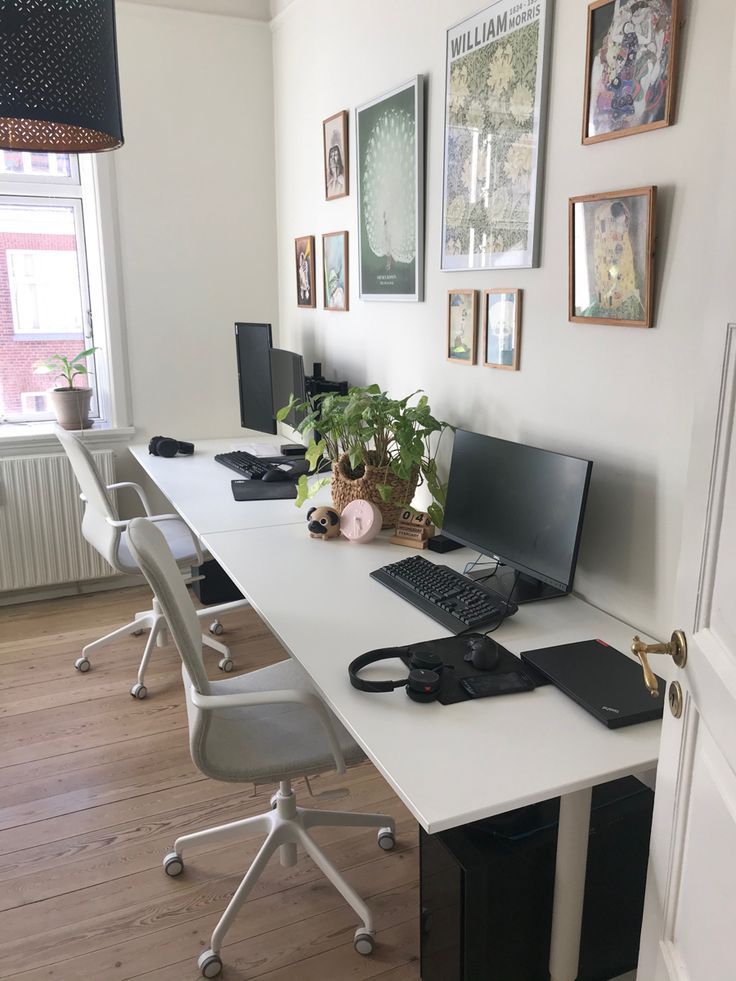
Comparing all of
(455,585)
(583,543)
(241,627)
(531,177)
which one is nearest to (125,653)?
(241,627)

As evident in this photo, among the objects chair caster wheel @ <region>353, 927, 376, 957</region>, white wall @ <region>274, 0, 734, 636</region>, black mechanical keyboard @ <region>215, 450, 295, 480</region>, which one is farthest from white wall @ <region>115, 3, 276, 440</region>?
chair caster wheel @ <region>353, 927, 376, 957</region>

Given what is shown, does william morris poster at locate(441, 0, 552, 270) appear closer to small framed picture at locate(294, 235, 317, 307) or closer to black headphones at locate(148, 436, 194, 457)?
small framed picture at locate(294, 235, 317, 307)

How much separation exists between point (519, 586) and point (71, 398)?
2.61 metres

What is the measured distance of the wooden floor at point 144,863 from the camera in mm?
1851

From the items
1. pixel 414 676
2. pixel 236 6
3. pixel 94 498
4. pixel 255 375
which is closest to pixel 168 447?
pixel 255 375

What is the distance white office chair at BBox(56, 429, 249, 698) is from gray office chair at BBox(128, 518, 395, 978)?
880 millimetres

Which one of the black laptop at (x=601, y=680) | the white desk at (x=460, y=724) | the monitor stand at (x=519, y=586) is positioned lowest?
the white desk at (x=460, y=724)

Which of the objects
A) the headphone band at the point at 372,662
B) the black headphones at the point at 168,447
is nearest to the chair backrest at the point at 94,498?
the black headphones at the point at 168,447

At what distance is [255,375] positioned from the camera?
3596 mm

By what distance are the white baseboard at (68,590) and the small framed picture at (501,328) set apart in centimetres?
239

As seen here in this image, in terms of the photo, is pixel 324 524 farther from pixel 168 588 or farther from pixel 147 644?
pixel 147 644

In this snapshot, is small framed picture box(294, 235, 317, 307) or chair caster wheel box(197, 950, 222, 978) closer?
chair caster wheel box(197, 950, 222, 978)

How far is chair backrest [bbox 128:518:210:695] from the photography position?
62.4 inches

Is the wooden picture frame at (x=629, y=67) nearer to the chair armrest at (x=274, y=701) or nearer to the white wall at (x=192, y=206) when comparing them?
the chair armrest at (x=274, y=701)
